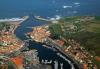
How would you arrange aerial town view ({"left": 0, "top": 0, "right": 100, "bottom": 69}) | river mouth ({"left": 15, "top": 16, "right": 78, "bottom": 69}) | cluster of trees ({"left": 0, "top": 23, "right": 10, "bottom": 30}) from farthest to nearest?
cluster of trees ({"left": 0, "top": 23, "right": 10, "bottom": 30}), river mouth ({"left": 15, "top": 16, "right": 78, "bottom": 69}), aerial town view ({"left": 0, "top": 0, "right": 100, "bottom": 69})

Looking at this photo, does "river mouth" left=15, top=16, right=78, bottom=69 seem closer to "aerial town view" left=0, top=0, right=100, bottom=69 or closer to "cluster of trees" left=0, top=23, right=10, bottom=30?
"aerial town view" left=0, top=0, right=100, bottom=69

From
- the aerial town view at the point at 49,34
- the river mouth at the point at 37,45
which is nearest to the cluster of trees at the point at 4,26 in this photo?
the aerial town view at the point at 49,34

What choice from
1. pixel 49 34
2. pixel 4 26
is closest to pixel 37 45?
pixel 49 34

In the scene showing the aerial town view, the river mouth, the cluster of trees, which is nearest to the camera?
the aerial town view

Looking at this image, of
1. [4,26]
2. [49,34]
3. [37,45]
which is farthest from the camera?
[4,26]

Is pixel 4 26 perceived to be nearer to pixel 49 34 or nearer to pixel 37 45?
pixel 49 34

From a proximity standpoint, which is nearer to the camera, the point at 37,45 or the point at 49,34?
the point at 37,45

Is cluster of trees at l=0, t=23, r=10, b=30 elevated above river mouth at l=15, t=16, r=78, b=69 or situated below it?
above

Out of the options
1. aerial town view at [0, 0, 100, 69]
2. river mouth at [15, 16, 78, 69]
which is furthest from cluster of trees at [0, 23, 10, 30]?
river mouth at [15, 16, 78, 69]

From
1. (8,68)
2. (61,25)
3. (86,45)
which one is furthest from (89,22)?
(8,68)

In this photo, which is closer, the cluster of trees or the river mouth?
the river mouth
